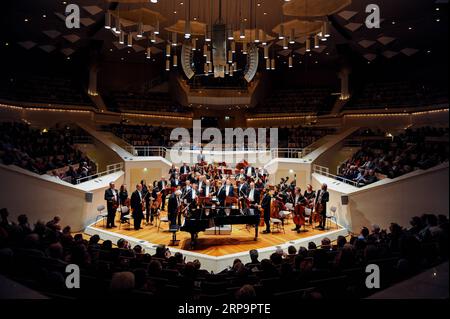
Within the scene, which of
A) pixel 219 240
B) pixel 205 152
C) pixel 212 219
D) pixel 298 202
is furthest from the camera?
pixel 205 152

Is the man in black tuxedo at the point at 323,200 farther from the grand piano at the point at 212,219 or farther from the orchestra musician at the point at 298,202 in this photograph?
the grand piano at the point at 212,219

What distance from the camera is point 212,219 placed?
26.7 feet

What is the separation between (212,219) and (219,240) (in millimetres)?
1257

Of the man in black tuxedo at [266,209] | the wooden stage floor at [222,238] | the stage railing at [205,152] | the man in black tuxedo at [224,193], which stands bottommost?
the wooden stage floor at [222,238]

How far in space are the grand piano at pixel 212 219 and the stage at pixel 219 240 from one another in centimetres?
57

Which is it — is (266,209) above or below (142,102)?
below

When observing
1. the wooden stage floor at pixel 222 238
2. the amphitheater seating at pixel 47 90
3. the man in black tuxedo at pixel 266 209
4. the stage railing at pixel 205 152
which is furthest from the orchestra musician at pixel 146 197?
the amphitheater seating at pixel 47 90

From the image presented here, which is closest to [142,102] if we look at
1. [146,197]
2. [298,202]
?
[146,197]

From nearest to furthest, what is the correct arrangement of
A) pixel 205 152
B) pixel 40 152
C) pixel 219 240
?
pixel 219 240 → pixel 40 152 → pixel 205 152

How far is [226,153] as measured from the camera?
18328 mm

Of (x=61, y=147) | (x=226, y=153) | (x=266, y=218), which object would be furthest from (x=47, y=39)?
(x=266, y=218)

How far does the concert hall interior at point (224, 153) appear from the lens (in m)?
4.14

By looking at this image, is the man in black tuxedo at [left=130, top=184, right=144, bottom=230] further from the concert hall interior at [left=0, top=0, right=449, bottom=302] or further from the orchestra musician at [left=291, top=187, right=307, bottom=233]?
the orchestra musician at [left=291, top=187, right=307, bottom=233]

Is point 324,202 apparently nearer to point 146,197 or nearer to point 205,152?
point 146,197
